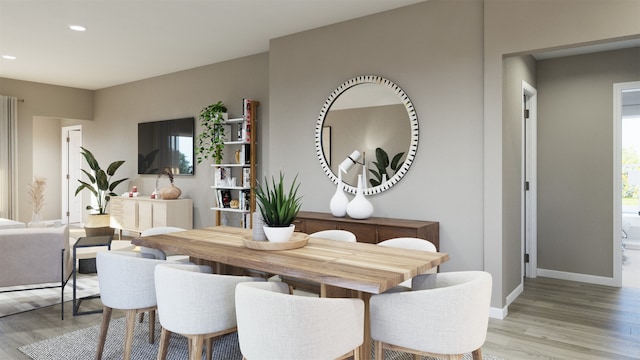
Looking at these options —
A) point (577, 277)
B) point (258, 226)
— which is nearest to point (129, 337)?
point (258, 226)

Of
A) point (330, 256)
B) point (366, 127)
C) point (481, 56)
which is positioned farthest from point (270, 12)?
point (330, 256)

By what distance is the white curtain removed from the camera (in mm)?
6988

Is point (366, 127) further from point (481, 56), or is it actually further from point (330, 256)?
point (330, 256)

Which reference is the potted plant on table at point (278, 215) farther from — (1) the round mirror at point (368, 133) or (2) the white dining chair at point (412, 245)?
(1) the round mirror at point (368, 133)

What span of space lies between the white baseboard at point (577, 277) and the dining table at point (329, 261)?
3.15 metres

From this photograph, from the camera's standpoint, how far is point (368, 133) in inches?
163

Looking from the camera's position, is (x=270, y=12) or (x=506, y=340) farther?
(x=270, y=12)

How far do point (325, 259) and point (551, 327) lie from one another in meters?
2.16

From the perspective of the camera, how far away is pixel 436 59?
3.71 meters

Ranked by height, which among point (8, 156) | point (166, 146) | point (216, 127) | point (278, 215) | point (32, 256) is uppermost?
point (216, 127)

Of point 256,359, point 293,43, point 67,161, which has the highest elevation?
point 293,43

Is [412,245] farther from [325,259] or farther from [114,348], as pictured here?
[114,348]

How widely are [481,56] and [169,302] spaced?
2.92m

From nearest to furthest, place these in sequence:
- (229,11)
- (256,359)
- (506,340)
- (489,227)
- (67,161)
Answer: (256,359) < (506,340) < (489,227) < (229,11) < (67,161)
